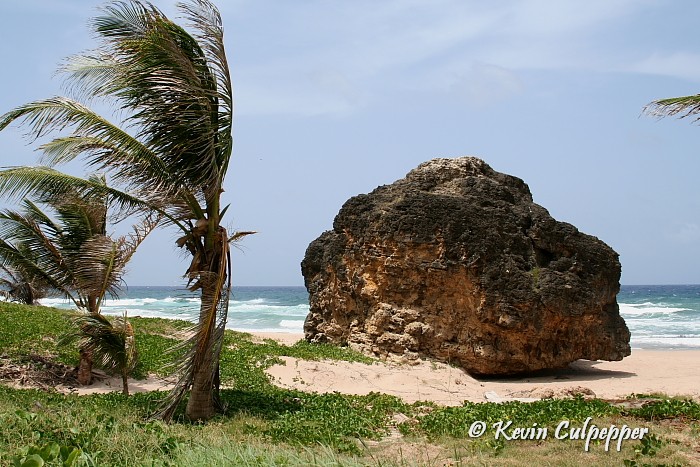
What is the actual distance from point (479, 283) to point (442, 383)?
8.47 ft

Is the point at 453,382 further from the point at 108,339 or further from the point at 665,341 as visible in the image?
the point at 665,341

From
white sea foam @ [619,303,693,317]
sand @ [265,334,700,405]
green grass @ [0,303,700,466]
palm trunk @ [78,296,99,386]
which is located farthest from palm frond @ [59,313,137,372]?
white sea foam @ [619,303,693,317]

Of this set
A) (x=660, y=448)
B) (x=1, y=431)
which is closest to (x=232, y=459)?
(x=1, y=431)

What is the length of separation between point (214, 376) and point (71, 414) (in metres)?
2.24

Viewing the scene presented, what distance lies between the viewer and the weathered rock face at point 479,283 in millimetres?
16297

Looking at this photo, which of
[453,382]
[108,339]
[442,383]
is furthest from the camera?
[453,382]

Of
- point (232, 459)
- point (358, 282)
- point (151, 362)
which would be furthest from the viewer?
point (358, 282)

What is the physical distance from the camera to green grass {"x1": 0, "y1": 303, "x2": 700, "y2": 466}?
21.3 feet

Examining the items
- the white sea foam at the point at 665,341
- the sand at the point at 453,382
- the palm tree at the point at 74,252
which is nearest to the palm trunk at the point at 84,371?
the palm tree at the point at 74,252

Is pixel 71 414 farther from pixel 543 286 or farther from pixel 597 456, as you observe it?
pixel 543 286

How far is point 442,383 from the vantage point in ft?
50.3

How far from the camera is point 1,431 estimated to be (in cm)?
719

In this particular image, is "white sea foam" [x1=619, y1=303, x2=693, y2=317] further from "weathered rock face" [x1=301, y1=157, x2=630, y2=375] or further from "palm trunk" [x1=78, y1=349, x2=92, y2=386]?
"palm trunk" [x1=78, y1=349, x2=92, y2=386]

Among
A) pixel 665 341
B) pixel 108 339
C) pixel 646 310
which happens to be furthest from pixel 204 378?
pixel 646 310
